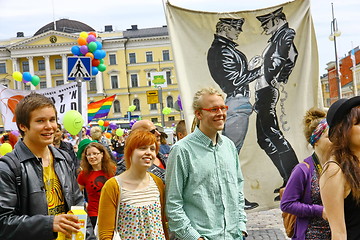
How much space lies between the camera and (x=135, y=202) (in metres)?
3.50

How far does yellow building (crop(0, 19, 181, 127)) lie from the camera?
80.8 metres

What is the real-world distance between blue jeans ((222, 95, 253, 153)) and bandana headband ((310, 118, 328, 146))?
1.47 meters

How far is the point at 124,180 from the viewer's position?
3.55 metres

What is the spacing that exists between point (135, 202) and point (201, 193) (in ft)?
1.42

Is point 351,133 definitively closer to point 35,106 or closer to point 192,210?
point 192,210

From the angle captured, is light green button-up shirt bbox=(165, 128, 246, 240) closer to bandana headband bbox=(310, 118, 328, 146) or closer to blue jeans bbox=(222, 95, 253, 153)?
bandana headband bbox=(310, 118, 328, 146)

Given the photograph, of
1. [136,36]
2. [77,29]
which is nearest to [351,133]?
[136,36]

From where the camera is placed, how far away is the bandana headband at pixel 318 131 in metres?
3.53

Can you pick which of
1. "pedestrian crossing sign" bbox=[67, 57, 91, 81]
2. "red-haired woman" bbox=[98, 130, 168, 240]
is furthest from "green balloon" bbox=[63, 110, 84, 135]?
"red-haired woman" bbox=[98, 130, 168, 240]

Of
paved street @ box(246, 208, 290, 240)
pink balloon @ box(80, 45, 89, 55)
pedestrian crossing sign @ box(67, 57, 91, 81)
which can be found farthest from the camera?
pink balloon @ box(80, 45, 89, 55)

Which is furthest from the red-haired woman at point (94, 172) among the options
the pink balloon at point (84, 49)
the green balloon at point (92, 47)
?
the green balloon at point (92, 47)

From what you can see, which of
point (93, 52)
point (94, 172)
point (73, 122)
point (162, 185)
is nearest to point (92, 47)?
point (93, 52)

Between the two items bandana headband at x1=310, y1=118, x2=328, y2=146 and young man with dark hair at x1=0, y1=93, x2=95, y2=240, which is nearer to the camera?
young man with dark hair at x1=0, y1=93, x2=95, y2=240

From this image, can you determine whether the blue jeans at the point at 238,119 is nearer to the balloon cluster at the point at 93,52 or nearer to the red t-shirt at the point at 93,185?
the red t-shirt at the point at 93,185
